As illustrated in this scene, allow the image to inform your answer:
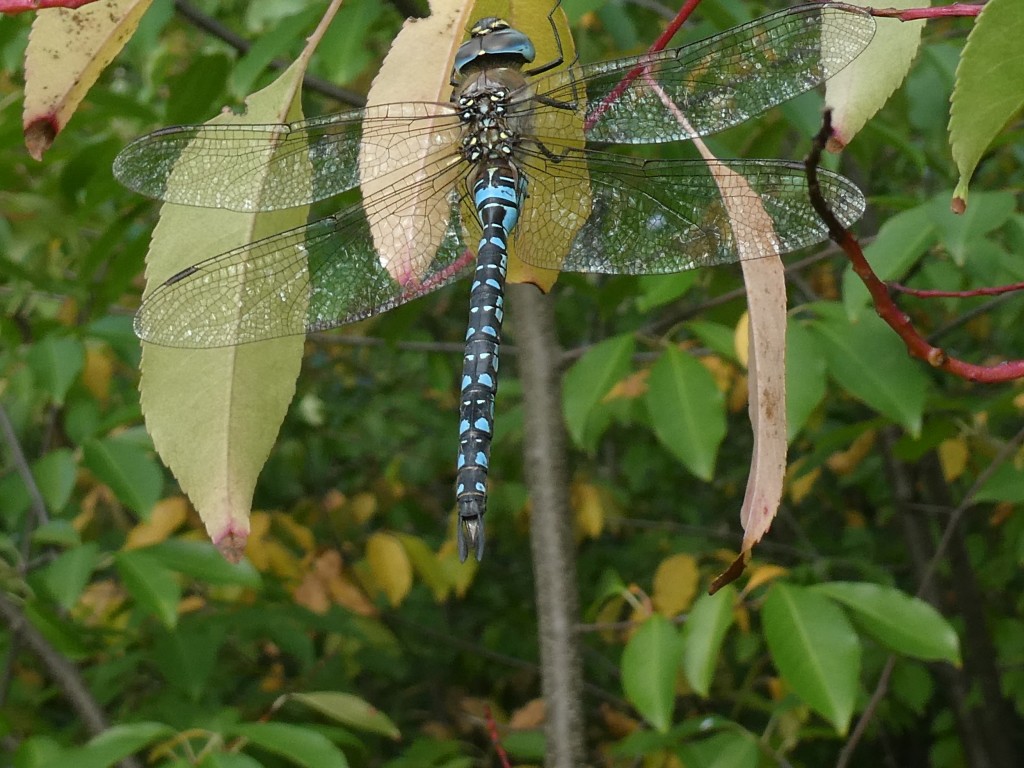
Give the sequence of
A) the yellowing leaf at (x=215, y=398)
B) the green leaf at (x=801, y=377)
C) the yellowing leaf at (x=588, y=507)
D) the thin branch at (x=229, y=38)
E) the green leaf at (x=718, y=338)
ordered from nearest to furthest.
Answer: the yellowing leaf at (x=215, y=398)
the green leaf at (x=801, y=377)
the thin branch at (x=229, y=38)
the green leaf at (x=718, y=338)
the yellowing leaf at (x=588, y=507)

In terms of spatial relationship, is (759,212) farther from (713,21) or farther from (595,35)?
(595,35)

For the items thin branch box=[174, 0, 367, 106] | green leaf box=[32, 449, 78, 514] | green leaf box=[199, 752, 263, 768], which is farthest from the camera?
green leaf box=[32, 449, 78, 514]

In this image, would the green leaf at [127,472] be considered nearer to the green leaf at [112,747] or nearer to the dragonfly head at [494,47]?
the green leaf at [112,747]

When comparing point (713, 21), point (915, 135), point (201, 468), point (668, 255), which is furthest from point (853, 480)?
point (201, 468)

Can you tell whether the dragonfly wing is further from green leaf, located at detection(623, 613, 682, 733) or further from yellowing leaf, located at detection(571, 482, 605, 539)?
yellowing leaf, located at detection(571, 482, 605, 539)

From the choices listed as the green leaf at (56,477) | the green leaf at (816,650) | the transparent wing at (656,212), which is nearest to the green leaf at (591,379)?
the green leaf at (816,650)

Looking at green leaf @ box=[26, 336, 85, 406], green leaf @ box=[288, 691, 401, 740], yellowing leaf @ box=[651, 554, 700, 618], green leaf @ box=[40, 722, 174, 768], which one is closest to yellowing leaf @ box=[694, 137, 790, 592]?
green leaf @ box=[40, 722, 174, 768]
